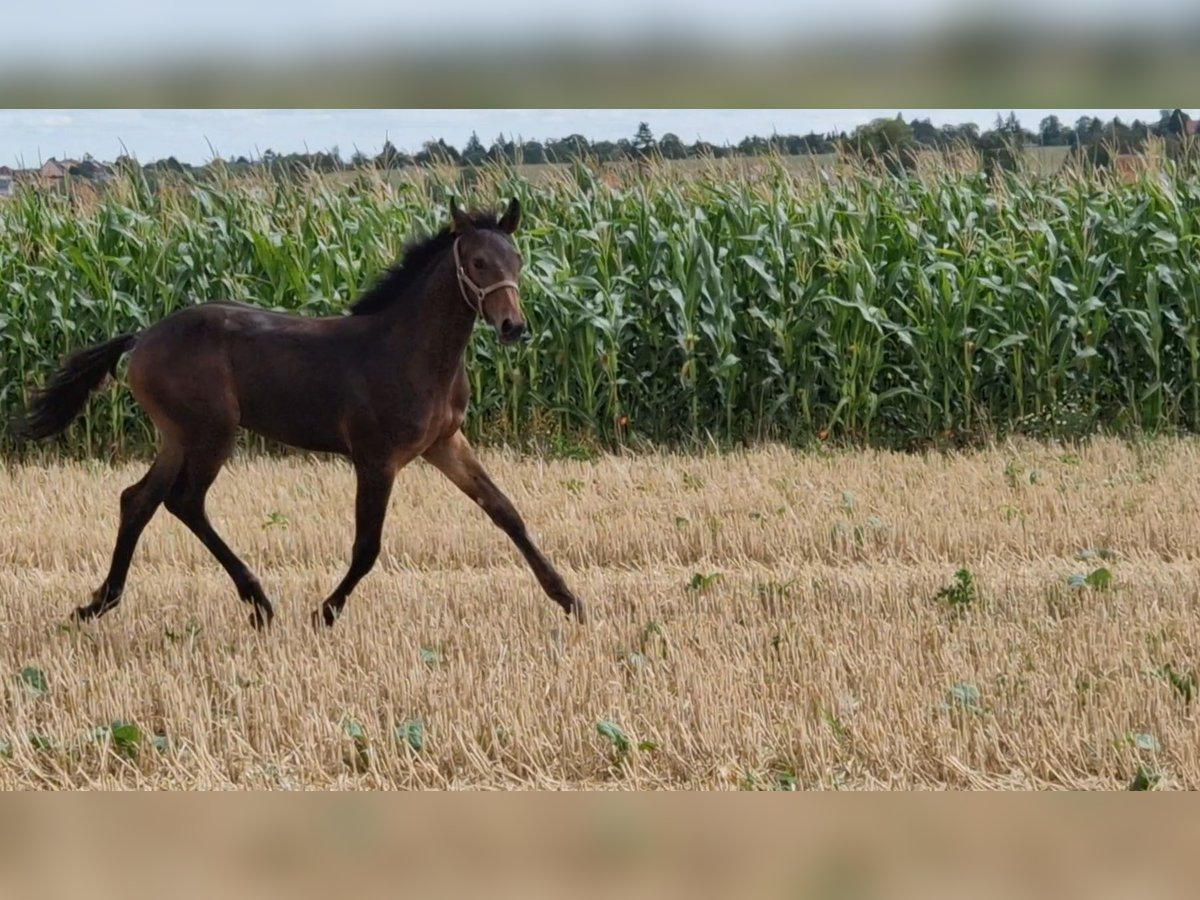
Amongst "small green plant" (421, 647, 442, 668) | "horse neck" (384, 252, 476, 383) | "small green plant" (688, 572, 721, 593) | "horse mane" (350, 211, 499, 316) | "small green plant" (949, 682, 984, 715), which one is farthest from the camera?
"small green plant" (688, 572, 721, 593)

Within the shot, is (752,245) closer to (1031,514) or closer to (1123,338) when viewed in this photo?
(1123,338)

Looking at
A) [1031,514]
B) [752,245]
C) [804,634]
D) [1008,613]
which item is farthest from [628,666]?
[752,245]

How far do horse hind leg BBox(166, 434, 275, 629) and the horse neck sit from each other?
0.84 m

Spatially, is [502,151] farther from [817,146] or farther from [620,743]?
[620,743]

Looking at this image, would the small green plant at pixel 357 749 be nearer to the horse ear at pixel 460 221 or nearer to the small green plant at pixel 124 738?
the small green plant at pixel 124 738

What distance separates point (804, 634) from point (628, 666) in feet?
2.34

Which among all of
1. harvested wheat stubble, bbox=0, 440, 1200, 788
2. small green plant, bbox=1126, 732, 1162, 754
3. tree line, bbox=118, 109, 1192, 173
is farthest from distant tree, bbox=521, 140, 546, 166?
small green plant, bbox=1126, 732, 1162, 754

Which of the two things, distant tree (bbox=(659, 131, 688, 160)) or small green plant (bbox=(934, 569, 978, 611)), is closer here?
small green plant (bbox=(934, 569, 978, 611))

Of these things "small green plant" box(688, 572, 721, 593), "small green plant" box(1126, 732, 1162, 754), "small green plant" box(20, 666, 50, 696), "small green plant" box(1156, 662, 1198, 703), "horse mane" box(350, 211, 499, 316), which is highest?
"horse mane" box(350, 211, 499, 316)

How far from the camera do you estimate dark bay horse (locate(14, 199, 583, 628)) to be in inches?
196

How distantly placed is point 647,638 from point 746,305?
19.1 feet

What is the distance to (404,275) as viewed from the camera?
5.17 metres

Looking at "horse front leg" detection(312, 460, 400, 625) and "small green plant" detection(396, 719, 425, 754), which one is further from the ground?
"horse front leg" detection(312, 460, 400, 625)

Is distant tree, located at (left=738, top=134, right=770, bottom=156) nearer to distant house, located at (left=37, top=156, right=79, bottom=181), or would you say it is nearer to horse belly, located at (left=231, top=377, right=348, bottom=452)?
distant house, located at (left=37, top=156, right=79, bottom=181)
